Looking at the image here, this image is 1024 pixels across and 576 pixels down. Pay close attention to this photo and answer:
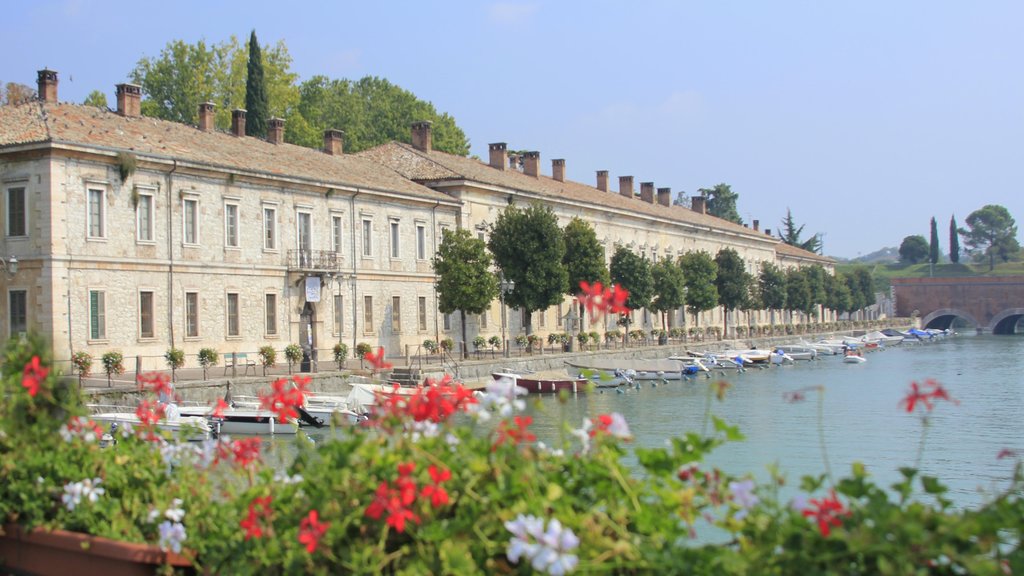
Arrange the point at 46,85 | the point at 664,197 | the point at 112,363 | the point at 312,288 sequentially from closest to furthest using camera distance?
1. the point at 112,363
2. the point at 46,85
3. the point at 312,288
4. the point at 664,197

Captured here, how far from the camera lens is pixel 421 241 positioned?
49.1m

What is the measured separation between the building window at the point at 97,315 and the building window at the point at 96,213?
1779 mm

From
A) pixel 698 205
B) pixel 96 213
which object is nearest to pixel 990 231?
pixel 698 205

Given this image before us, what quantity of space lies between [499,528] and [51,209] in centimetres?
3044

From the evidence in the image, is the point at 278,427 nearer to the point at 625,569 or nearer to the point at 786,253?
the point at 625,569

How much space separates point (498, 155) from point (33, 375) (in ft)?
188

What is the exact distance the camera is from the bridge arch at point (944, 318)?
12988 cm

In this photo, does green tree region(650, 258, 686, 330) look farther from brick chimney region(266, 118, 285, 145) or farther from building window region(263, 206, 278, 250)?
building window region(263, 206, 278, 250)

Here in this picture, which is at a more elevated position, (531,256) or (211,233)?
(211,233)

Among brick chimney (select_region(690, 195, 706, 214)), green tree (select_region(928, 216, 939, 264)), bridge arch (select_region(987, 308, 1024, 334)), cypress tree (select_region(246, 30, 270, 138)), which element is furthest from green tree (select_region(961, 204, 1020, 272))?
cypress tree (select_region(246, 30, 270, 138))

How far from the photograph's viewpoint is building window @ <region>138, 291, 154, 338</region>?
112 ft

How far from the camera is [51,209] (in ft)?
104

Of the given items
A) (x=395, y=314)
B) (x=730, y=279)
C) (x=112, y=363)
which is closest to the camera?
(x=112, y=363)

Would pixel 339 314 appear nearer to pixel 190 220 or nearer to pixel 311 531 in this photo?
pixel 190 220
